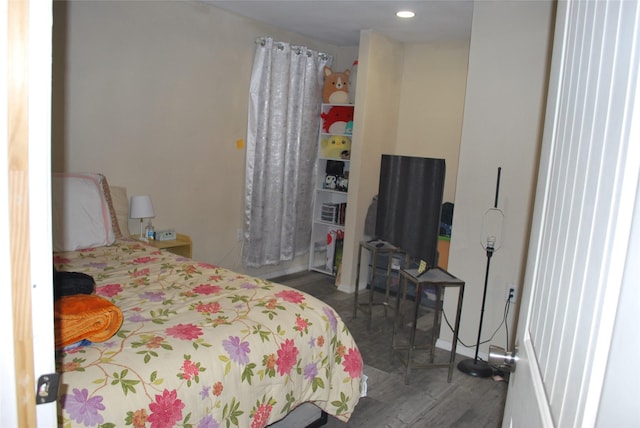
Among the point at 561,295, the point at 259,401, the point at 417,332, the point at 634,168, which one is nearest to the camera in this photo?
the point at 634,168

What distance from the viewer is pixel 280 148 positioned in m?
4.59

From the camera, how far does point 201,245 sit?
4188mm

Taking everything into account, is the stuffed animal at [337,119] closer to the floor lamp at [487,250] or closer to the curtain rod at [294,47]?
the curtain rod at [294,47]

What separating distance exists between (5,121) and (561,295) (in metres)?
0.81

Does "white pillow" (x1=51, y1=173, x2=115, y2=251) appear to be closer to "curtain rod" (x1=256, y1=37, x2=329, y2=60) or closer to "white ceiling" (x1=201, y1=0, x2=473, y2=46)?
"white ceiling" (x1=201, y1=0, x2=473, y2=46)

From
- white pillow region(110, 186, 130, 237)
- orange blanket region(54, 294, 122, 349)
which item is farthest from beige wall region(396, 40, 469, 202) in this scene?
orange blanket region(54, 294, 122, 349)

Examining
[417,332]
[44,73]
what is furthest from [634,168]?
[417,332]

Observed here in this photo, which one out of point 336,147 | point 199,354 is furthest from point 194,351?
point 336,147

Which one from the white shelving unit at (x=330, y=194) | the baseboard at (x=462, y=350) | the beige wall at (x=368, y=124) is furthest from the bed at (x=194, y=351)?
the white shelving unit at (x=330, y=194)

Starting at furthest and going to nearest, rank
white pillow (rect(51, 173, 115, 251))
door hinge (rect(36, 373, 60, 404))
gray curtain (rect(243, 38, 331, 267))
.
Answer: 1. gray curtain (rect(243, 38, 331, 267))
2. white pillow (rect(51, 173, 115, 251))
3. door hinge (rect(36, 373, 60, 404))

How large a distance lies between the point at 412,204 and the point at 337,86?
6.94 feet

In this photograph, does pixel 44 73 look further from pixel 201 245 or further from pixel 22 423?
pixel 201 245

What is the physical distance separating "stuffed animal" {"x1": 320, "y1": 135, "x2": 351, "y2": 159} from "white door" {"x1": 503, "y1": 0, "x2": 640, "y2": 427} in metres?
3.82

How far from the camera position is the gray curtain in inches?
173
